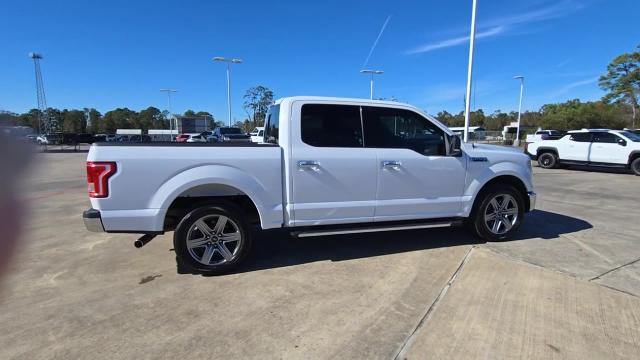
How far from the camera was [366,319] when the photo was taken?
340cm

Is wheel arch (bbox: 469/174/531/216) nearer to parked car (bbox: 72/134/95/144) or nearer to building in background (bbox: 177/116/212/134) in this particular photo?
parked car (bbox: 72/134/95/144)

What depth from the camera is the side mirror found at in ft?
16.9

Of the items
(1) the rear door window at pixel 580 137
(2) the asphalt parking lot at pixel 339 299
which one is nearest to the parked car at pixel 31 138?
(2) the asphalt parking lot at pixel 339 299

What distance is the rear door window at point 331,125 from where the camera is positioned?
4711 mm

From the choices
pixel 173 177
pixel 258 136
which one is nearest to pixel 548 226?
pixel 173 177

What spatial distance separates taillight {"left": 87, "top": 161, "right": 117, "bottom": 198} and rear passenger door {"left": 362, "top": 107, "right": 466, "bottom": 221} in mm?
2910

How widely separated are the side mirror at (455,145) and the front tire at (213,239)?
2834mm

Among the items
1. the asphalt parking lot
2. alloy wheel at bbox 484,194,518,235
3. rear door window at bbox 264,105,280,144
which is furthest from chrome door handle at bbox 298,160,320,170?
alloy wheel at bbox 484,194,518,235

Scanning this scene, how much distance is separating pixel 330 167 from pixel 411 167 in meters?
1.11

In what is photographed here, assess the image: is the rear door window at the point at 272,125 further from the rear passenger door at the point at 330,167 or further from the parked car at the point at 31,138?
the parked car at the point at 31,138

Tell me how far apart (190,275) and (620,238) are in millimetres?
6075

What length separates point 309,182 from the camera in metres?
4.59

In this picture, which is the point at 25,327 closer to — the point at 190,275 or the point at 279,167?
the point at 190,275

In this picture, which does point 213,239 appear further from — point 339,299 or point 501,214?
point 501,214
